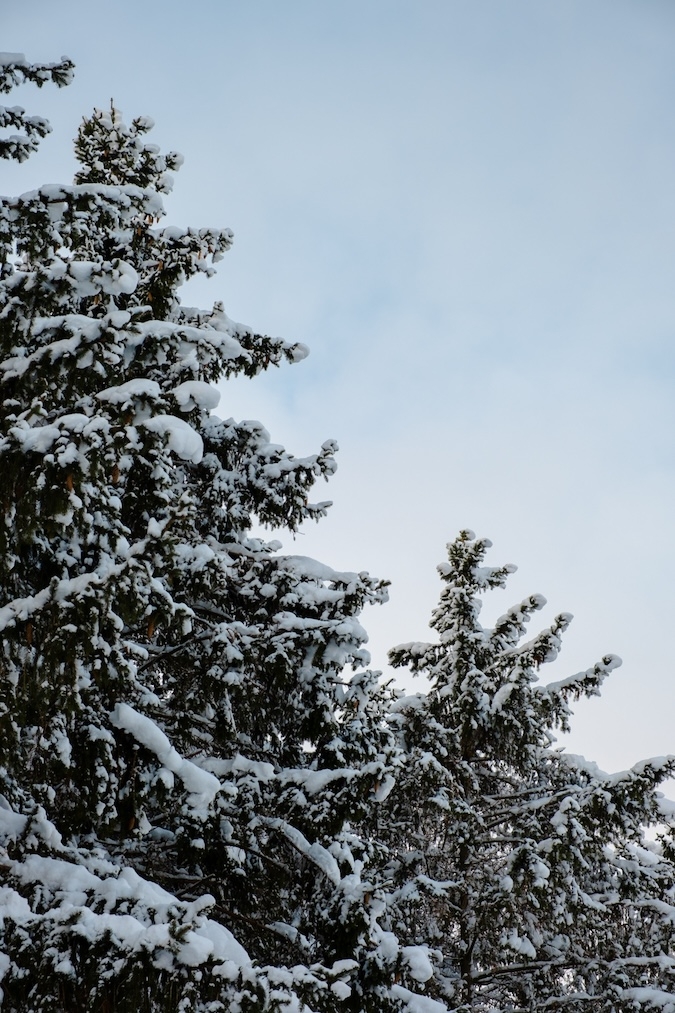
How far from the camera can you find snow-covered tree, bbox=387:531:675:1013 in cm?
967

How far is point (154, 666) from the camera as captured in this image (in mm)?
8469

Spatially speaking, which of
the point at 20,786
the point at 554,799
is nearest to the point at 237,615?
the point at 20,786

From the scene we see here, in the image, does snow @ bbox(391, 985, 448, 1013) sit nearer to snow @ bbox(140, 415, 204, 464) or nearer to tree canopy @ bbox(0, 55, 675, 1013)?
tree canopy @ bbox(0, 55, 675, 1013)

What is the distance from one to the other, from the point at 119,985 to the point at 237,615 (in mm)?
4585

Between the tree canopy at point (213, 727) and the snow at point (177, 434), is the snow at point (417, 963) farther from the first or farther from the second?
the snow at point (177, 434)

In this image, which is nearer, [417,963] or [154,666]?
[417,963]

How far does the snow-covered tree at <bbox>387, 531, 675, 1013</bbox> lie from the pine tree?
11.8ft

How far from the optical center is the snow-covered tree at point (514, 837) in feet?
31.7

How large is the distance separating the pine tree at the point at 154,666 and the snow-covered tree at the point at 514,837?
11.8 ft

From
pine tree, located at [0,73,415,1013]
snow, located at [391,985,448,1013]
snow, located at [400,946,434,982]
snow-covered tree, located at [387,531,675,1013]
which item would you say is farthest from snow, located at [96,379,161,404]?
snow-covered tree, located at [387,531,675,1013]

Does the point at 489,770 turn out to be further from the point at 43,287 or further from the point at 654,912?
the point at 43,287

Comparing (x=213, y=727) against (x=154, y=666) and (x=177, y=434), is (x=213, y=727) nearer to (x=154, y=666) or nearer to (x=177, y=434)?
(x=154, y=666)

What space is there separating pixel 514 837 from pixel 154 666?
6.05 m

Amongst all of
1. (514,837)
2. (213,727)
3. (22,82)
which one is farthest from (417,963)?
(22,82)
